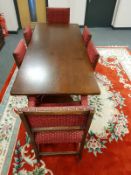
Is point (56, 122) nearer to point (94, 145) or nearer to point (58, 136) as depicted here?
point (58, 136)

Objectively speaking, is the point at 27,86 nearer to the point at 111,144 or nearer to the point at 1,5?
the point at 111,144

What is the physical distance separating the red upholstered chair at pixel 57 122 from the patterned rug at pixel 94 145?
344 mm

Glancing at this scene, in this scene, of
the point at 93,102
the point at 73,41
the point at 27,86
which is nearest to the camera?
the point at 27,86

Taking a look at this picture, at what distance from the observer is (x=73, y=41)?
2.05 metres

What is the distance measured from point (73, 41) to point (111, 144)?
1469 millimetres

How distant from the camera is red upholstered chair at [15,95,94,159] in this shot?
0.93 meters

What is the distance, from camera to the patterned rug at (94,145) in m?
1.49

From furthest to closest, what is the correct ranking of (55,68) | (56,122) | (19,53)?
(19,53) → (55,68) → (56,122)

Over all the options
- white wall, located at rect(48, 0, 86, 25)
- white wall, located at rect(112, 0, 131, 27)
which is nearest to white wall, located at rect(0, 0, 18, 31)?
white wall, located at rect(48, 0, 86, 25)

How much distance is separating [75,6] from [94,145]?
3.90m

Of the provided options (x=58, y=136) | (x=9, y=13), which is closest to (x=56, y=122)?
(x=58, y=136)

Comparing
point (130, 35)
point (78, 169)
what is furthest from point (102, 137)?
Answer: point (130, 35)

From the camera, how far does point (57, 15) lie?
9.06 feet

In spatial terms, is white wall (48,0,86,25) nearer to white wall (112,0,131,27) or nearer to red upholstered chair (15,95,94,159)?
white wall (112,0,131,27)
